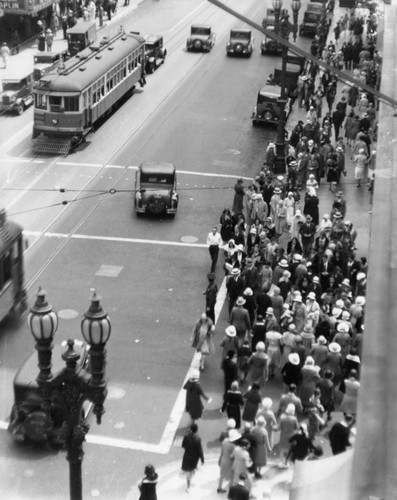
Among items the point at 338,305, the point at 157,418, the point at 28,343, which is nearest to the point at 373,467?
the point at 157,418

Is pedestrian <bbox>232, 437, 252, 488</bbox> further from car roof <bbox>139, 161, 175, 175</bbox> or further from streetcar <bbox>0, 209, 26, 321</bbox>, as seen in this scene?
car roof <bbox>139, 161, 175, 175</bbox>

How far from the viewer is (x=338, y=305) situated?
1898 centimetres

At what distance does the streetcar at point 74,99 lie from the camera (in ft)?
113

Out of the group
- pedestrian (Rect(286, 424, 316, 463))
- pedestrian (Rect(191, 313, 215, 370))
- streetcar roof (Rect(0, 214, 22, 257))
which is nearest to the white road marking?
pedestrian (Rect(191, 313, 215, 370))

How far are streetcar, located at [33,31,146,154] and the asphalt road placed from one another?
69cm

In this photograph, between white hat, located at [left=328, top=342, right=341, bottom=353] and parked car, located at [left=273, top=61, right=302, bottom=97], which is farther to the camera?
parked car, located at [left=273, top=61, right=302, bottom=97]

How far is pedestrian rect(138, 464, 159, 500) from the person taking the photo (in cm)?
1356

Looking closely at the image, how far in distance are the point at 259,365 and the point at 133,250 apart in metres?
8.96

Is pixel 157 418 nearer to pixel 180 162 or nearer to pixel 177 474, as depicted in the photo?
pixel 177 474

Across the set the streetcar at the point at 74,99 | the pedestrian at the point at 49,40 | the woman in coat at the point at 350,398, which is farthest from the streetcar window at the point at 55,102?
the woman in coat at the point at 350,398

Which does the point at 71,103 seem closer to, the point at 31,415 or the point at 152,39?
the point at 152,39

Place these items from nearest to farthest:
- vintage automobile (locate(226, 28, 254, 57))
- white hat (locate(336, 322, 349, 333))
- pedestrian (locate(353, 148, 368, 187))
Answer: white hat (locate(336, 322, 349, 333)) < pedestrian (locate(353, 148, 368, 187)) < vintage automobile (locate(226, 28, 254, 57))

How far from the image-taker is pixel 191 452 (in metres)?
14.9

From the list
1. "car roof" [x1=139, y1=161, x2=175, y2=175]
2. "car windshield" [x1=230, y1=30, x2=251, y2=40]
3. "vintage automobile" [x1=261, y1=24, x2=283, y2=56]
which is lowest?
"vintage automobile" [x1=261, y1=24, x2=283, y2=56]
